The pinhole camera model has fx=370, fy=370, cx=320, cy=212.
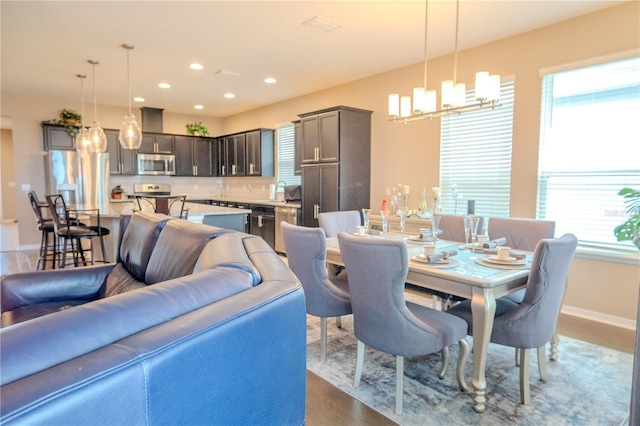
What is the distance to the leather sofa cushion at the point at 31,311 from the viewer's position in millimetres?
2039

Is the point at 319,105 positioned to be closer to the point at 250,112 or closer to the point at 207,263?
the point at 250,112

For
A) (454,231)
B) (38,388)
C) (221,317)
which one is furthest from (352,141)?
(38,388)

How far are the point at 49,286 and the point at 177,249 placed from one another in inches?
43.4

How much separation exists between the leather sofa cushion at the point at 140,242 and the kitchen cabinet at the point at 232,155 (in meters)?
4.94

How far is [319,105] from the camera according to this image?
6191 millimetres

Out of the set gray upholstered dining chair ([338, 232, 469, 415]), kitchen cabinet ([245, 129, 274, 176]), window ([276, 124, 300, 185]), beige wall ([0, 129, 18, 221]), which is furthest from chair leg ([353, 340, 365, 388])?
beige wall ([0, 129, 18, 221])

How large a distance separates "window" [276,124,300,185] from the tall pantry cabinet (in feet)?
4.22

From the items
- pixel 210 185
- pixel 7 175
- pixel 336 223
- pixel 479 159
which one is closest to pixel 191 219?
pixel 336 223

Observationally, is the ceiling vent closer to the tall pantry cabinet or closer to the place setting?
the tall pantry cabinet

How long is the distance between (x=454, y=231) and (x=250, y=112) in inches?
231

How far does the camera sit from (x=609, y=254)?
3.29 m

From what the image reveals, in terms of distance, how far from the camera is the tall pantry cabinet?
5.13 meters

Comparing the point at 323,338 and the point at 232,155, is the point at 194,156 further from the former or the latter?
the point at 323,338

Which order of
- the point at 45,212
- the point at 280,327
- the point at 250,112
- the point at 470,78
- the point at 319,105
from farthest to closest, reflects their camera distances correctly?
the point at 250,112
the point at 45,212
the point at 319,105
the point at 470,78
the point at 280,327
